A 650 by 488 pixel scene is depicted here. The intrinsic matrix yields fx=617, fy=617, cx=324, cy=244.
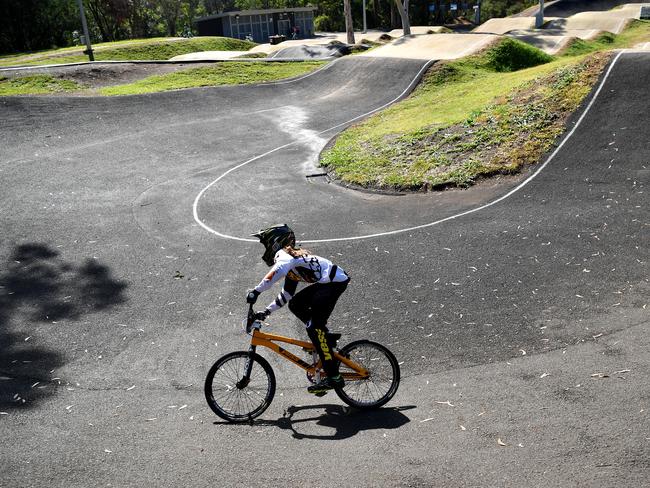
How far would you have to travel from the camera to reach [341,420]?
7.58 m

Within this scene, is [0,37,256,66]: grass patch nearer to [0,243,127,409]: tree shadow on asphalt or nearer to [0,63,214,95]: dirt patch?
[0,63,214,95]: dirt patch

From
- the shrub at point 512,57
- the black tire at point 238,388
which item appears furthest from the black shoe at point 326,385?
the shrub at point 512,57

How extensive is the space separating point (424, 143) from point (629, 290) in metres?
11.3

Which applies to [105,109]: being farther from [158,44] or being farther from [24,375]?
[158,44]

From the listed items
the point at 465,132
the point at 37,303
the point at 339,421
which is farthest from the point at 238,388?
the point at 465,132

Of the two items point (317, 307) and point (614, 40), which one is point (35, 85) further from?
point (614, 40)

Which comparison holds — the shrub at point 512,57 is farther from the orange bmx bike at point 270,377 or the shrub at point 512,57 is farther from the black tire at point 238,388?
the black tire at point 238,388

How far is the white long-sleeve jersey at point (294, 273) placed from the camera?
710cm

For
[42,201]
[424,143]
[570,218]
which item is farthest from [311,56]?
[570,218]

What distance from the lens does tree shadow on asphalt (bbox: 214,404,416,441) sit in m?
7.30

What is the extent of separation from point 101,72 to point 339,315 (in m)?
31.9

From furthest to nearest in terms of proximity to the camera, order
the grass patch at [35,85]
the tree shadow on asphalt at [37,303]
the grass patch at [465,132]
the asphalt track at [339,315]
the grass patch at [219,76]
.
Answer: the grass patch at [219,76], the grass patch at [35,85], the grass patch at [465,132], the tree shadow on asphalt at [37,303], the asphalt track at [339,315]

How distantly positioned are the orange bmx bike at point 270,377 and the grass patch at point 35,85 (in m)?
28.9

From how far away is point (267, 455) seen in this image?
22.6ft
